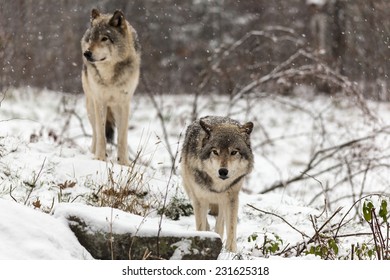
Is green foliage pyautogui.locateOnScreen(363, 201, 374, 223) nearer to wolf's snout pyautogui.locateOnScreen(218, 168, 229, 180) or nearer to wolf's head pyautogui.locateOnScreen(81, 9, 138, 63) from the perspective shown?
wolf's snout pyautogui.locateOnScreen(218, 168, 229, 180)

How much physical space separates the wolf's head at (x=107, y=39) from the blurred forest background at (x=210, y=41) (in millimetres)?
3264

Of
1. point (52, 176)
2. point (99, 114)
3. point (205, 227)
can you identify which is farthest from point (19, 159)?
point (205, 227)

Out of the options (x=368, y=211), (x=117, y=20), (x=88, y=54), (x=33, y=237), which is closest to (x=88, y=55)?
(x=88, y=54)

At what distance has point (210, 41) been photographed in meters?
25.4

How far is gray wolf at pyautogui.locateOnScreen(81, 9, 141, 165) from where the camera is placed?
8508 mm

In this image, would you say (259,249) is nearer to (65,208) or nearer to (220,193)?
(220,193)

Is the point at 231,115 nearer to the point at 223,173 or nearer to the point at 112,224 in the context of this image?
the point at 223,173

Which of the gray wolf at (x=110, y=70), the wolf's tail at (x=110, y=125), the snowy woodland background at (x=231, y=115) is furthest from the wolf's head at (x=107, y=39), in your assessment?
the snowy woodland background at (x=231, y=115)

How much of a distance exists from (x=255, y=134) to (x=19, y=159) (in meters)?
9.16

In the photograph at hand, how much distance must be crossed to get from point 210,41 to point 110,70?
55.9ft

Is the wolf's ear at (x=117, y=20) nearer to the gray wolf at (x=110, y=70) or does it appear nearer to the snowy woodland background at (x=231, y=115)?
the gray wolf at (x=110, y=70)

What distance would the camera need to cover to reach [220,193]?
6.21 meters

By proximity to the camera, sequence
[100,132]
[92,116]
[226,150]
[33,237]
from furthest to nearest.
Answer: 1. [92,116]
2. [100,132]
3. [226,150]
4. [33,237]

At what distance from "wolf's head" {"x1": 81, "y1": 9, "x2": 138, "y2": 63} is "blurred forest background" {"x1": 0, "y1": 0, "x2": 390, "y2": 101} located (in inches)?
129
